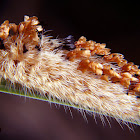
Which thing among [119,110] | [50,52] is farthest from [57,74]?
[119,110]

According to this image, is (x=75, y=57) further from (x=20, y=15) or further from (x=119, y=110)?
(x=20, y=15)

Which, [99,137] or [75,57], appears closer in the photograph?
[75,57]

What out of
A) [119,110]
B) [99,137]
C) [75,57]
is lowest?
[99,137]

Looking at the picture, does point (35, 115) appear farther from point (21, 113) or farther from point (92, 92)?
point (92, 92)

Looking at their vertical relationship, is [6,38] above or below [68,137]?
above

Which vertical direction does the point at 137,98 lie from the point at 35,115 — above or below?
above

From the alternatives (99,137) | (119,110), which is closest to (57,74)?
(119,110)
